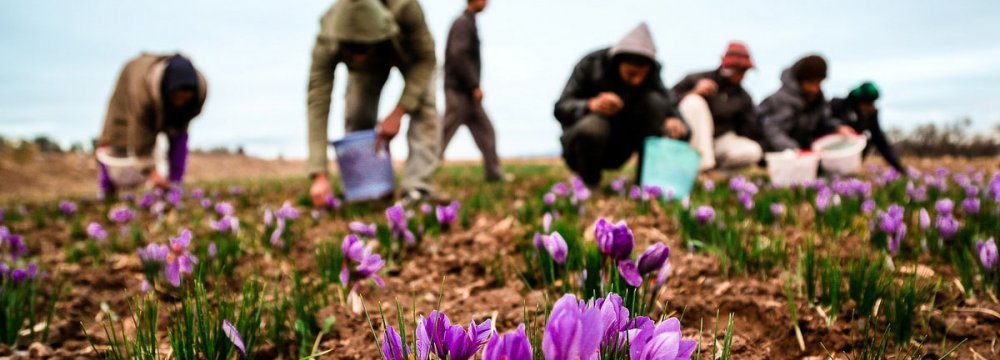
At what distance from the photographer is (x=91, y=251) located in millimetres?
2836

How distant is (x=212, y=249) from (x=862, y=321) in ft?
6.96

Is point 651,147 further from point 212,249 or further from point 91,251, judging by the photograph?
point 91,251

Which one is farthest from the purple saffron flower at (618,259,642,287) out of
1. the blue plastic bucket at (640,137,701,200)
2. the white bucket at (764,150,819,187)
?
the white bucket at (764,150,819,187)

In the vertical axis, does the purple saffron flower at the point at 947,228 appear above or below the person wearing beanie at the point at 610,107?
below

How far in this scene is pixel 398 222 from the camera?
8.05ft

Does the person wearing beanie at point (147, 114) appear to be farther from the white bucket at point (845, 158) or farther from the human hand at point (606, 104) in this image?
the white bucket at point (845, 158)

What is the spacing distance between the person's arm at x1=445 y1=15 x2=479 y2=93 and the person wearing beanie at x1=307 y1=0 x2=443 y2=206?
5.82 feet

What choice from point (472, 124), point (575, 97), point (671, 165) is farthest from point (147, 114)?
point (671, 165)

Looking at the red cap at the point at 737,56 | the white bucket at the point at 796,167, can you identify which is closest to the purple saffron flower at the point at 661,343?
the white bucket at the point at 796,167

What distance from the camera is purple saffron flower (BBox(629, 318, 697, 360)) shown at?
2.44ft

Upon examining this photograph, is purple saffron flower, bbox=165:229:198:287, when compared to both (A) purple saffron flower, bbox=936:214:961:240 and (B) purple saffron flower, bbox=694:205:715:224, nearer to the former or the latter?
(B) purple saffron flower, bbox=694:205:715:224

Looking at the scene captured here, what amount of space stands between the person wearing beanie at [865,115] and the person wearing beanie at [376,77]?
493 centimetres

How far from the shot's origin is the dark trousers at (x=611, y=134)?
4.52 m

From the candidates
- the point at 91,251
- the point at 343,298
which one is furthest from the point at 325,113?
the point at 343,298
